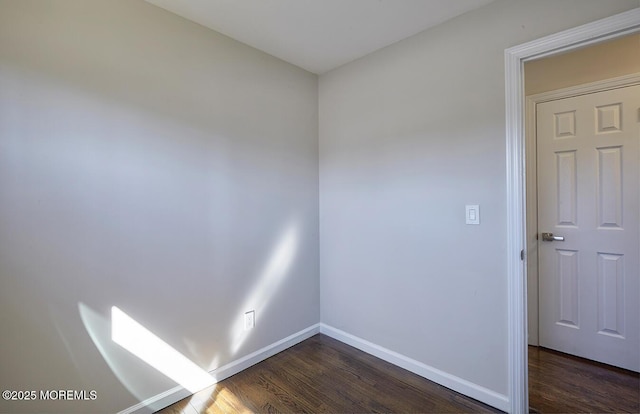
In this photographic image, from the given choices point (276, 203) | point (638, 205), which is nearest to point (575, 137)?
point (638, 205)

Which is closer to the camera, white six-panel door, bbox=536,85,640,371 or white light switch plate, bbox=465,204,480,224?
white light switch plate, bbox=465,204,480,224

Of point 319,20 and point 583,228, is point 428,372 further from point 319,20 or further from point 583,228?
point 319,20

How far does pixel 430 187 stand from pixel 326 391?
156 centimetres

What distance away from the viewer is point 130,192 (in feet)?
5.40

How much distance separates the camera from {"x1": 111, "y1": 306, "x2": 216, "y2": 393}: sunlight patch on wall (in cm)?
160

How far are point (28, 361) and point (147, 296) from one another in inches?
21.1

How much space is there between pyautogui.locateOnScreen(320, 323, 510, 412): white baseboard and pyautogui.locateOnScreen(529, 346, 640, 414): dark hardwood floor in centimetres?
24

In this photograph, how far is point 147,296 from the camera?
1713mm

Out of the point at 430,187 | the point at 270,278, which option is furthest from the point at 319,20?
the point at 270,278

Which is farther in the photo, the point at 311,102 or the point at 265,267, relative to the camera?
the point at 311,102

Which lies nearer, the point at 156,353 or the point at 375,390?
the point at 156,353

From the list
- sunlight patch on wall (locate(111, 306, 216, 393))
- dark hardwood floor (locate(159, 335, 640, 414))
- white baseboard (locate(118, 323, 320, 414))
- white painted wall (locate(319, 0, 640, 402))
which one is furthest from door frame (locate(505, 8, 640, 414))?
sunlight patch on wall (locate(111, 306, 216, 393))

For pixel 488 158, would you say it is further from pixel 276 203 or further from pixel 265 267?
pixel 265 267

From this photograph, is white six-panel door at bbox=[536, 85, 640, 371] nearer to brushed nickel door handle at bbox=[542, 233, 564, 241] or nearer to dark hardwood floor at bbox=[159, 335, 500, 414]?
brushed nickel door handle at bbox=[542, 233, 564, 241]
